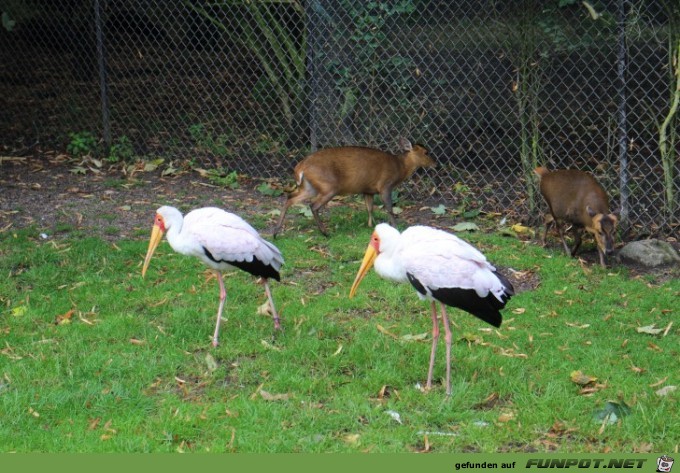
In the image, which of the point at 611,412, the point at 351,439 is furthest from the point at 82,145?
the point at 611,412

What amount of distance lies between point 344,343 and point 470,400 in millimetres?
1072

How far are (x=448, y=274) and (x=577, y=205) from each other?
3126 mm

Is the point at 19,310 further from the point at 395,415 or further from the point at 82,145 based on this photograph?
the point at 82,145

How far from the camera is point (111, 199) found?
30.2 ft

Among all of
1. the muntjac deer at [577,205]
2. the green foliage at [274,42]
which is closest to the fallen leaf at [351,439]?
the muntjac deer at [577,205]

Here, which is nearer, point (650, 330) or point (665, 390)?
point (665, 390)

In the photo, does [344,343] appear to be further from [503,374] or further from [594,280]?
[594,280]

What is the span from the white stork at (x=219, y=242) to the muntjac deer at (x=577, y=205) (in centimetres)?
286

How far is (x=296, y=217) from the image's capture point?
29.2 ft

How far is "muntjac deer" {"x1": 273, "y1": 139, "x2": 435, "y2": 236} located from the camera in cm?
834

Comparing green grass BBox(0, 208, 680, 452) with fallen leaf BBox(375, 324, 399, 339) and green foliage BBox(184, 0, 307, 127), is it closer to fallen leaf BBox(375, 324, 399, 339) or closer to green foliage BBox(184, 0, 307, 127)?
fallen leaf BBox(375, 324, 399, 339)

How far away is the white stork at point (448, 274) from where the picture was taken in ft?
16.7

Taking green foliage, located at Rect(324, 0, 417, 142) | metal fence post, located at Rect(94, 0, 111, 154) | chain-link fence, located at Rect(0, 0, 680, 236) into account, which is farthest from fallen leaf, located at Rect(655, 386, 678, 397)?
metal fence post, located at Rect(94, 0, 111, 154)

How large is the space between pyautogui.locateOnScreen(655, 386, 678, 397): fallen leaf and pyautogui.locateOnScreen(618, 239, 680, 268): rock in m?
2.46
